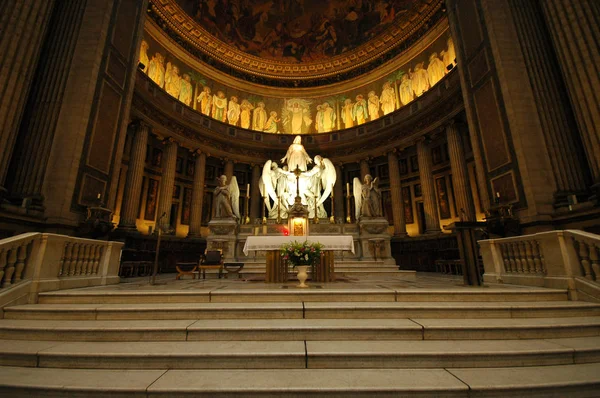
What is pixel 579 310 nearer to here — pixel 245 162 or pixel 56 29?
pixel 56 29

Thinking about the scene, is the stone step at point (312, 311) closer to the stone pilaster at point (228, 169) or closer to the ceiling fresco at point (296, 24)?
the stone pilaster at point (228, 169)

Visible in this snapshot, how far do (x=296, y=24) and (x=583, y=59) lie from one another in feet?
66.3

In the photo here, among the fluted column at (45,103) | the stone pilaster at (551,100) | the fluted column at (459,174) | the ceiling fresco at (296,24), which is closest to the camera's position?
the fluted column at (45,103)

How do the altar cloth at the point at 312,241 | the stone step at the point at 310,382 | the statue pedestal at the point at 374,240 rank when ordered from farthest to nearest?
the statue pedestal at the point at 374,240, the altar cloth at the point at 312,241, the stone step at the point at 310,382

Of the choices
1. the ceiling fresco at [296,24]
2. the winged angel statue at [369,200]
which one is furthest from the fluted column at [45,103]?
the ceiling fresco at [296,24]

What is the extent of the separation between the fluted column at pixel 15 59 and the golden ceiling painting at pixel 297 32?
12315 mm

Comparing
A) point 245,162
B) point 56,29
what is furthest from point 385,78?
point 56,29

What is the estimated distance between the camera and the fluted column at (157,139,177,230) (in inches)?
617

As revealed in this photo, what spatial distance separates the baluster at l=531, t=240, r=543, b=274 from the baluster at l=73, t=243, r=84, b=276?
9.28 m

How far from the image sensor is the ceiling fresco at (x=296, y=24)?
20094mm

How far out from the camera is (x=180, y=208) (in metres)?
17.8

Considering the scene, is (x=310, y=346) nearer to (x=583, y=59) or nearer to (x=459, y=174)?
(x=583, y=59)

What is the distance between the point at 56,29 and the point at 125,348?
1107 centimetres

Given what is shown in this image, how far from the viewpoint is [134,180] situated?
47.3ft
